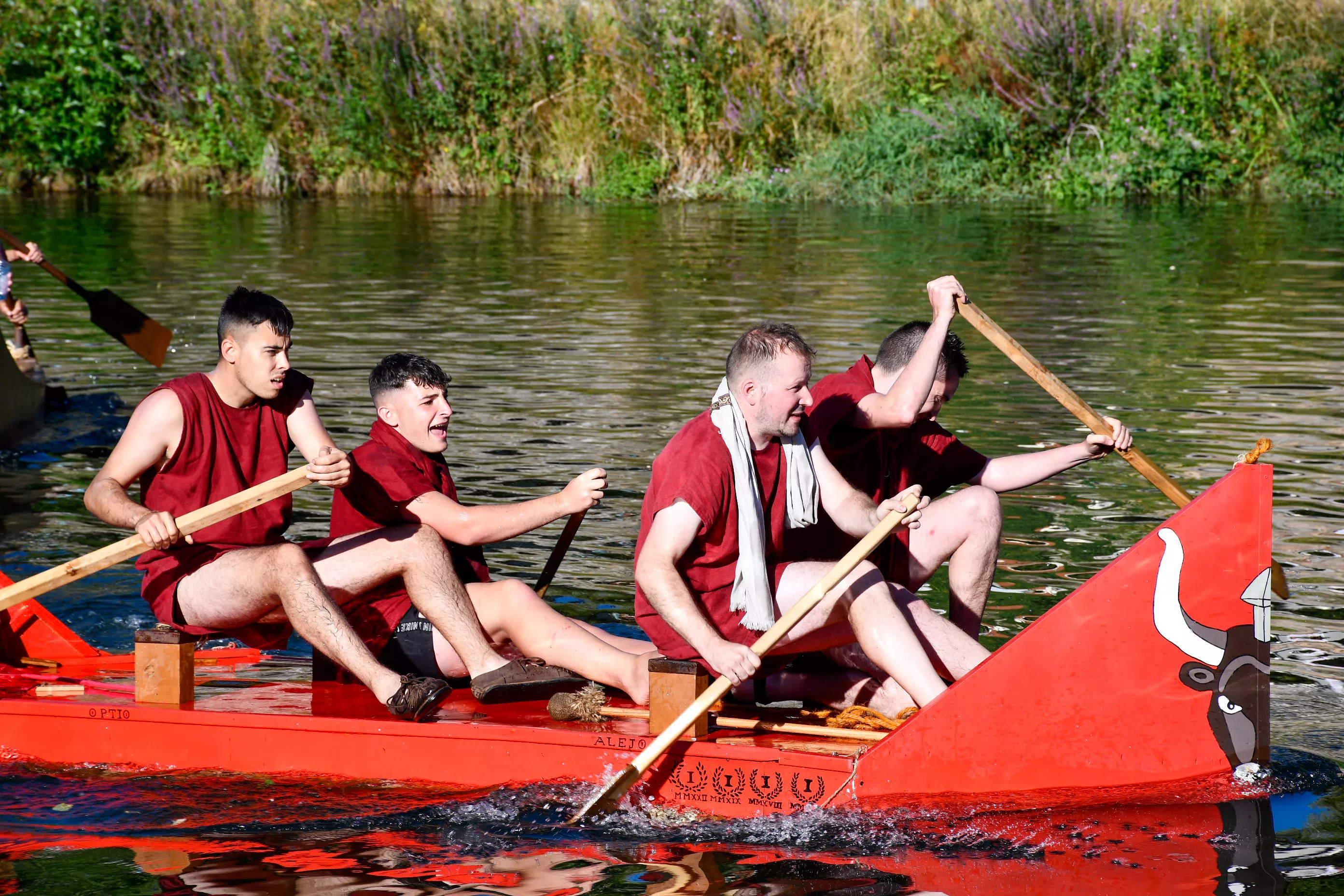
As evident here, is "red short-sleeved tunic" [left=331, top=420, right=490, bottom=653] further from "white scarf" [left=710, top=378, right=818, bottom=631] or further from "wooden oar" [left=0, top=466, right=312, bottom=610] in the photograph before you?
"white scarf" [left=710, top=378, right=818, bottom=631]

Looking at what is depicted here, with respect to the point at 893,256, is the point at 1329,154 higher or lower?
higher

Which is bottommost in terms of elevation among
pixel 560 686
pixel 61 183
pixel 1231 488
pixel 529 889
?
pixel 529 889

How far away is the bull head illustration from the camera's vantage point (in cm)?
427

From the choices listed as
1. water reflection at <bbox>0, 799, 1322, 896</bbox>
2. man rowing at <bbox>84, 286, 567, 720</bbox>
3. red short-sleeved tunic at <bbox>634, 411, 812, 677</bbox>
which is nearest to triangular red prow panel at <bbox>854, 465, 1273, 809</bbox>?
water reflection at <bbox>0, 799, 1322, 896</bbox>

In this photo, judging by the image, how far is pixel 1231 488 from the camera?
4.23m

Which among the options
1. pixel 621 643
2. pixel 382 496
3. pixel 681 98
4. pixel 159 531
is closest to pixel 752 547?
pixel 621 643

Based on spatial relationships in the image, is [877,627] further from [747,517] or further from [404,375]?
[404,375]

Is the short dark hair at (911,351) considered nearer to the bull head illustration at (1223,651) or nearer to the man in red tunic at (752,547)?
the man in red tunic at (752,547)

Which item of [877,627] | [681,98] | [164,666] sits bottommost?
[164,666]

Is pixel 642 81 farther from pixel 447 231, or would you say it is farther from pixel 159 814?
pixel 159 814

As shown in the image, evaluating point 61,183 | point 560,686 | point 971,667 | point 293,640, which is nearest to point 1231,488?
point 971,667

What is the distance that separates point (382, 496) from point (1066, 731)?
7.21ft

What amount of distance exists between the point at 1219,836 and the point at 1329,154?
61.3ft

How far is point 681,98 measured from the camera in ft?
72.5
